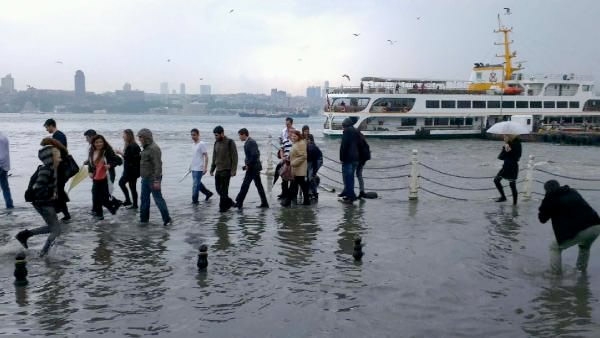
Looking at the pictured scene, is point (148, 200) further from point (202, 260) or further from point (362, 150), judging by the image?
point (362, 150)

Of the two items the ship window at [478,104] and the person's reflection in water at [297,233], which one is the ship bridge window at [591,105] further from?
the person's reflection in water at [297,233]

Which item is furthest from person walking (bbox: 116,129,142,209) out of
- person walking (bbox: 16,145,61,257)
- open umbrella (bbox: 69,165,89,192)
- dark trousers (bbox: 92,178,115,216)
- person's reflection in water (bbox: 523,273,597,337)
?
person's reflection in water (bbox: 523,273,597,337)

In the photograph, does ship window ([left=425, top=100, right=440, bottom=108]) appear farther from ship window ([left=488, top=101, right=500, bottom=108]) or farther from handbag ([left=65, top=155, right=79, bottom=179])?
handbag ([left=65, top=155, right=79, bottom=179])

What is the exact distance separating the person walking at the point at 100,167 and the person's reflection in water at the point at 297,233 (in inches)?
126

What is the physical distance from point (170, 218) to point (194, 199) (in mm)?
2346

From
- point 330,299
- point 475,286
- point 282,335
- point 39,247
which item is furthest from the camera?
point 39,247

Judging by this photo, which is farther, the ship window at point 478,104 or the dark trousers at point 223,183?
the ship window at point 478,104

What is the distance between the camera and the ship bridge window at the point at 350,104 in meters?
54.2

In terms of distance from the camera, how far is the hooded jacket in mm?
7023

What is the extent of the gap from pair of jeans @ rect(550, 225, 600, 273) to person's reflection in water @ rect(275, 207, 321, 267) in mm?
3087

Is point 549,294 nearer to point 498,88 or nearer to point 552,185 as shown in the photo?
point 552,185

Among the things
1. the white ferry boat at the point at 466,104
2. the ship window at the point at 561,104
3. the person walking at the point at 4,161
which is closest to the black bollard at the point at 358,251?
the person walking at the point at 4,161

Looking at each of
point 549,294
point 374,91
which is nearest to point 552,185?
point 549,294

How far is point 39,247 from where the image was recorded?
8.48 metres
